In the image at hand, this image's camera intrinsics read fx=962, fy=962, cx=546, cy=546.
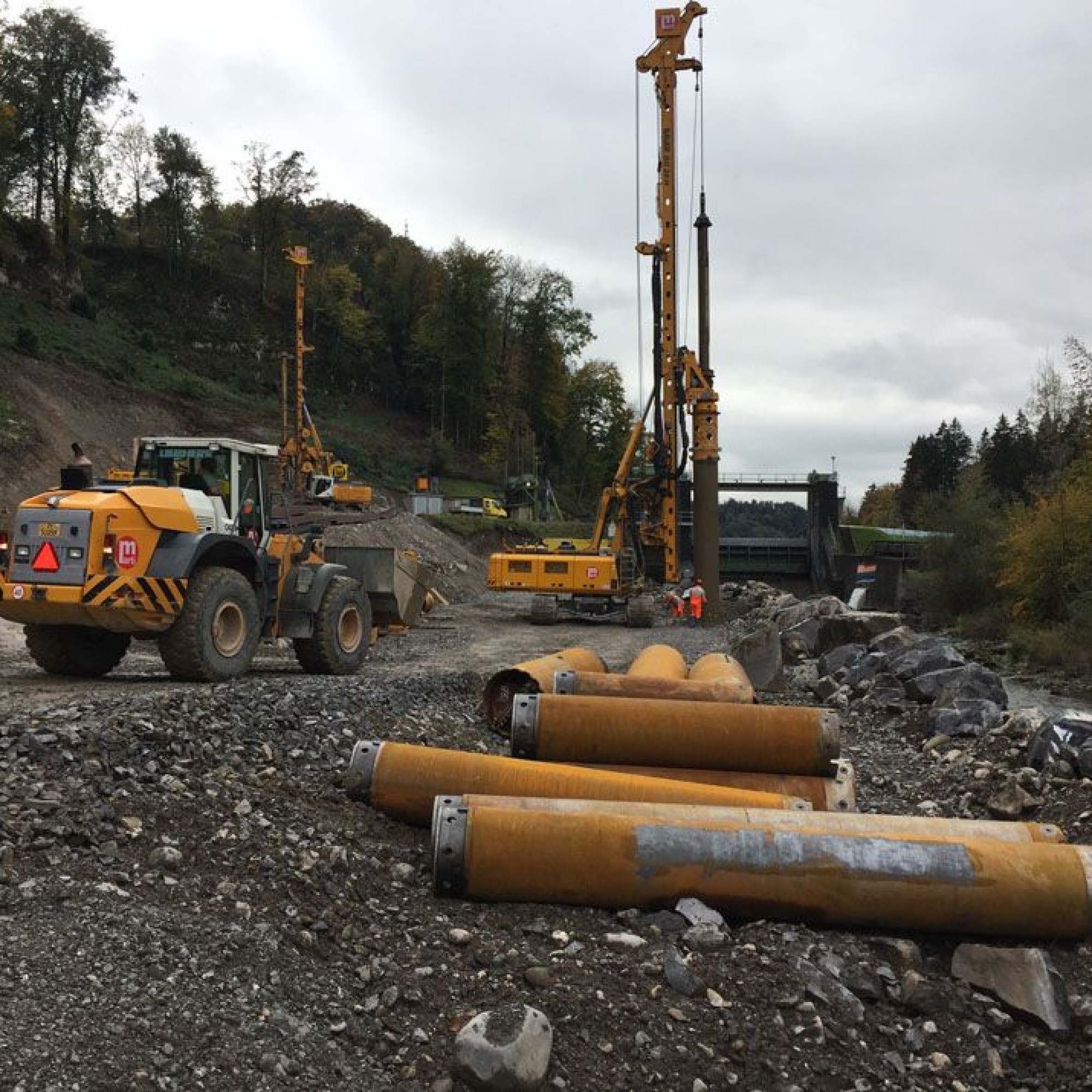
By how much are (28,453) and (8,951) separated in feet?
82.6

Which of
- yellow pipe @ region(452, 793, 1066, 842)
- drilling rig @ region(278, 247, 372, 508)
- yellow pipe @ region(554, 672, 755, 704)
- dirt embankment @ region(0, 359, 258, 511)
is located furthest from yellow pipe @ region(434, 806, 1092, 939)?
drilling rig @ region(278, 247, 372, 508)

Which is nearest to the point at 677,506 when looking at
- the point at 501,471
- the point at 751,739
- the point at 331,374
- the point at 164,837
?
the point at 751,739

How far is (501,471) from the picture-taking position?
63.2 meters

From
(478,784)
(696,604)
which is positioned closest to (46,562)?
(478,784)

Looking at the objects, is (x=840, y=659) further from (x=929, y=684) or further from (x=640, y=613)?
(x=640, y=613)

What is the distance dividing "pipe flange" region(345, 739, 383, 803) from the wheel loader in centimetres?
388

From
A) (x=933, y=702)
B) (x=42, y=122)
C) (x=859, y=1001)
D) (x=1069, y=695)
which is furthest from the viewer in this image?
(x=42, y=122)

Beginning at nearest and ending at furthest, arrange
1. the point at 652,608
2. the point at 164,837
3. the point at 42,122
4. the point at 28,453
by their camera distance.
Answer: the point at 164,837 → the point at 652,608 → the point at 28,453 → the point at 42,122

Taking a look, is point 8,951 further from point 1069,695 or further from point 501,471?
point 501,471

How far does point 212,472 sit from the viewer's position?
1026 cm

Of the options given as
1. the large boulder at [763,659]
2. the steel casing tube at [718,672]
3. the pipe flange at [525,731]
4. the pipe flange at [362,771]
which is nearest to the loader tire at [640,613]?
the large boulder at [763,659]

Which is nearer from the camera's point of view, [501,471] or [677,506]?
[677,506]

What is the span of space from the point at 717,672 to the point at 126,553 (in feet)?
18.8

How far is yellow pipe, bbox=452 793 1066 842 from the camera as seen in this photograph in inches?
188
